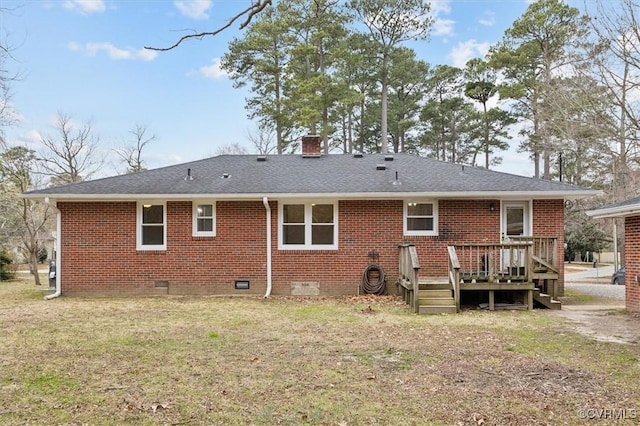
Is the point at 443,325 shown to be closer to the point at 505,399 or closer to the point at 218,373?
the point at 505,399

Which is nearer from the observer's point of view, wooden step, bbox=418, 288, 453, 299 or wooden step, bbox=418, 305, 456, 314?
wooden step, bbox=418, 305, 456, 314

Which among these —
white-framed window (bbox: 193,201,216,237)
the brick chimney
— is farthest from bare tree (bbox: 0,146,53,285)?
the brick chimney

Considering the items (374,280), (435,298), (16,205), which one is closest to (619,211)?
(435,298)

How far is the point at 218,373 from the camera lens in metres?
4.85

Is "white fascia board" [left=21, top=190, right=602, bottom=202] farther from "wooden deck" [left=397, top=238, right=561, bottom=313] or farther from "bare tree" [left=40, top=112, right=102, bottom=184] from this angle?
"bare tree" [left=40, top=112, right=102, bottom=184]

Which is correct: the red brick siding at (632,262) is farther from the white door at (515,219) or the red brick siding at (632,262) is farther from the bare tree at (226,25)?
the bare tree at (226,25)

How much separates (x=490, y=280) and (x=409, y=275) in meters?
1.73

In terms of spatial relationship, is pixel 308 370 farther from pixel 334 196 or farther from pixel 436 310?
pixel 334 196

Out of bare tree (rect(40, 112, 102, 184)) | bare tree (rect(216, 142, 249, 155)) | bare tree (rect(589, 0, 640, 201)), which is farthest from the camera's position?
bare tree (rect(216, 142, 249, 155))


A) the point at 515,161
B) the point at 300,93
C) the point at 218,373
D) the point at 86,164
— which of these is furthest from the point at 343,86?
the point at 218,373

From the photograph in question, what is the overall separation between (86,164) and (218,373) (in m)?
23.8

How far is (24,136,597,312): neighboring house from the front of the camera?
36.8ft

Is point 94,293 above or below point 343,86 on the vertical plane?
below

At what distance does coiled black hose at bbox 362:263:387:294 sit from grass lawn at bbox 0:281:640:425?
2647mm
